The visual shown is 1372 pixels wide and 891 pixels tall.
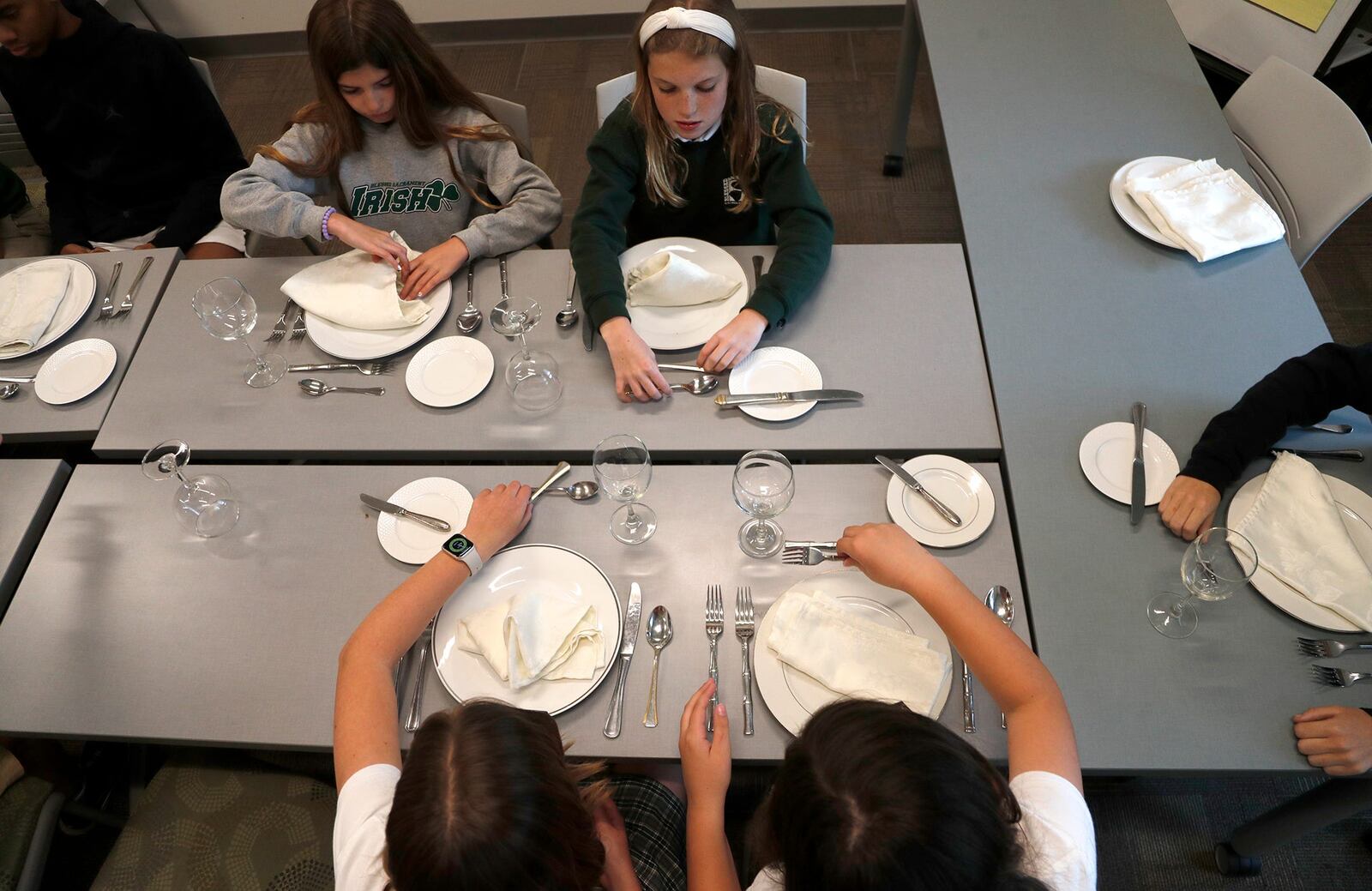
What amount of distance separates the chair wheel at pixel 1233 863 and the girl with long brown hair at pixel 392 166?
215 centimetres

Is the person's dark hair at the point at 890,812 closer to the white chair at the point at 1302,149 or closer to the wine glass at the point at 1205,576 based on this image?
the wine glass at the point at 1205,576

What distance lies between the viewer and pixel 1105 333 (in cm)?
162

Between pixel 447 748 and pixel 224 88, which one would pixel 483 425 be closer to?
pixel 447 748

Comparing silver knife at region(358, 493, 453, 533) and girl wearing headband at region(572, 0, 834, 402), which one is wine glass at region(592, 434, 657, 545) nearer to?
girl wearing headband at region(572, 0, 834, 402)

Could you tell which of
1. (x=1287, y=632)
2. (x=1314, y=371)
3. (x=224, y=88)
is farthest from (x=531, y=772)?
(x=224, y=88)

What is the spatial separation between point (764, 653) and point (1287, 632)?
84 cm

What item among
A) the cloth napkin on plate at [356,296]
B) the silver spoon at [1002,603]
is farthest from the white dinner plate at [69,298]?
the silver spoon at [1002,603]

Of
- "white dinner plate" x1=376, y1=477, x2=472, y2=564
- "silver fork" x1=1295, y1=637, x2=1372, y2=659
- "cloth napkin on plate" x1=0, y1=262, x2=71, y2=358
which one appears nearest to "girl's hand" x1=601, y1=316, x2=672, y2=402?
"white dinner plate" x1=376, y1=477, x2=472, y2=564

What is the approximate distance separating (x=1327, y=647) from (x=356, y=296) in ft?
6.38

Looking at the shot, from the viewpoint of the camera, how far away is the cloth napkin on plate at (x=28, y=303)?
1722 millimetres

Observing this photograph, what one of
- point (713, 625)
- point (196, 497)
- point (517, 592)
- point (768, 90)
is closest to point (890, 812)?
point (713, 625)

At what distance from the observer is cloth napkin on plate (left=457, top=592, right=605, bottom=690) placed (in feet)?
4.05

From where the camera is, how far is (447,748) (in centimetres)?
96

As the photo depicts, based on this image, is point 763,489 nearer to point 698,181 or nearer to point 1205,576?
point 1205,576
